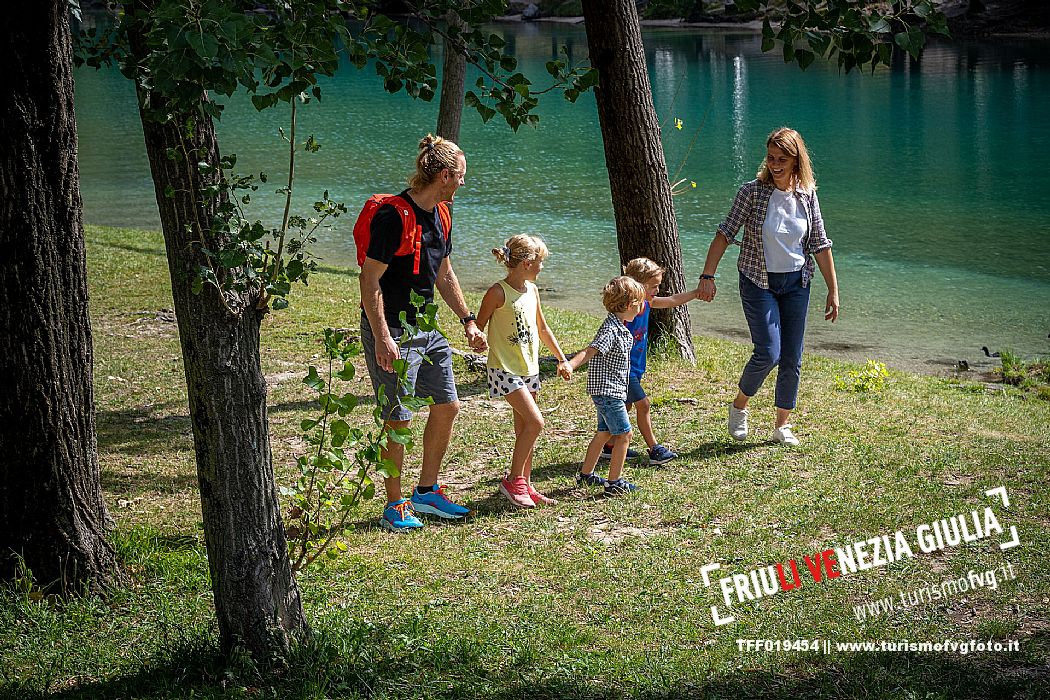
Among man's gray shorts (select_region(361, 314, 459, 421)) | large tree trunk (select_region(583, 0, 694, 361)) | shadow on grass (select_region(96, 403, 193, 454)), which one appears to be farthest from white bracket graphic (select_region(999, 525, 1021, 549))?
shadow on grass (select_region(96, 403, 193, 454))

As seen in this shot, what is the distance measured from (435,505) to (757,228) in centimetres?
240

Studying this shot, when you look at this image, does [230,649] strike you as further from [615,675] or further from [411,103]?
[411,103]

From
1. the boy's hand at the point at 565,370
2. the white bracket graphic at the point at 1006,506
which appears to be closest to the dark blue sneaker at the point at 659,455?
the boy's hand at the point at 565,370

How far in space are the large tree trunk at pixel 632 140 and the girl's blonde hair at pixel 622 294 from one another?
106 inches

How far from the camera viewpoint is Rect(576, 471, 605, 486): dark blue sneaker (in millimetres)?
5414

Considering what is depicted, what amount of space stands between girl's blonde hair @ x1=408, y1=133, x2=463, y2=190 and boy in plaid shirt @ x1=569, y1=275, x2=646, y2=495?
1.05 m

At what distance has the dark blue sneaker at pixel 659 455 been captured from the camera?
19.0 ft

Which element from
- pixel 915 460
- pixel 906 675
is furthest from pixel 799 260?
pixel 906 675

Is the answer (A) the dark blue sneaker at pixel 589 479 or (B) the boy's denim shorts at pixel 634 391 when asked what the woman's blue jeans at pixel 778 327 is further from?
(A) the dark blue sneaker at pixel 589 479

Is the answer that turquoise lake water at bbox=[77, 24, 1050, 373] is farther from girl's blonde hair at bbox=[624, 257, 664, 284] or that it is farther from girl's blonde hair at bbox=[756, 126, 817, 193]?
girl's blonde hair at bbox=[624, 257, 664, 284]

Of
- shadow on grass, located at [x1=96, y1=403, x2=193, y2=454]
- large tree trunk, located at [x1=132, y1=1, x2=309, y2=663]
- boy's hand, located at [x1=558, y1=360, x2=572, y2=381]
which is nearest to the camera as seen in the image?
large tree trunk, located at [x1=132, y1=1, x2=309, y2=663]

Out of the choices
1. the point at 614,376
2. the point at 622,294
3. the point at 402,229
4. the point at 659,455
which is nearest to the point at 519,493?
the point at 614,376

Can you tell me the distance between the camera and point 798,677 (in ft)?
11.7

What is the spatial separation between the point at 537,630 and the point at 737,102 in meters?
32.1
